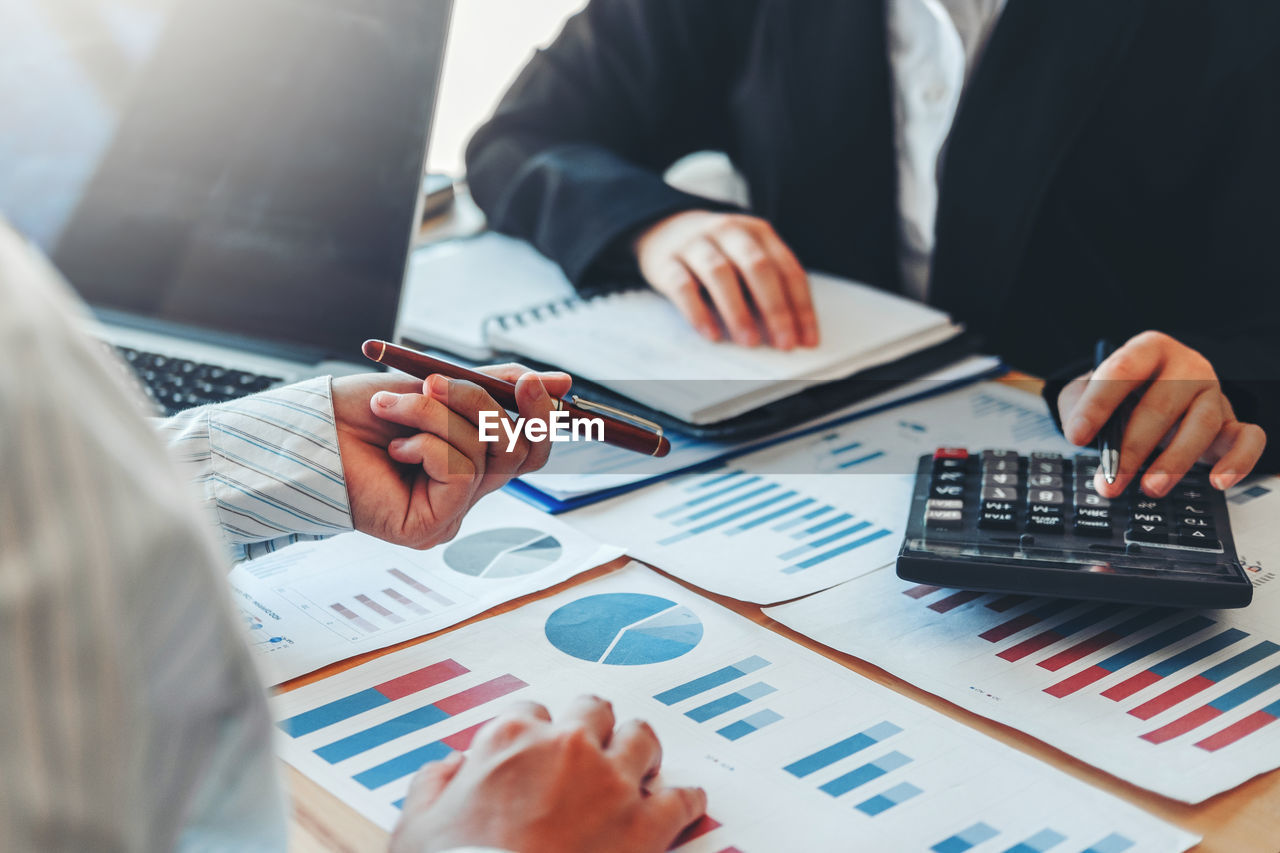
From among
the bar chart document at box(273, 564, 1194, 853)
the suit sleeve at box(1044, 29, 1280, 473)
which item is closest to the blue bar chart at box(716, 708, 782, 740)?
the bar chart document at box(273, 564, 1194, 853)

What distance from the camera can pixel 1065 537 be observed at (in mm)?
562

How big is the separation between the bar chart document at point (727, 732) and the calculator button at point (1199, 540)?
176mm

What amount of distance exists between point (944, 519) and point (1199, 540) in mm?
125

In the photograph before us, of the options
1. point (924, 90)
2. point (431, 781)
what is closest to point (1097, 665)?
point (431, 781)

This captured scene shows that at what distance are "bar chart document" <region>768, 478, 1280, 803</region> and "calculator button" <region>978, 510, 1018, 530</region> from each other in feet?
0.12

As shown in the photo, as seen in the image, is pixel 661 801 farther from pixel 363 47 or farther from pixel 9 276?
pixel 363 47

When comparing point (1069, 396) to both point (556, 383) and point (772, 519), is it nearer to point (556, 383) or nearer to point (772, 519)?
point (772, 519)

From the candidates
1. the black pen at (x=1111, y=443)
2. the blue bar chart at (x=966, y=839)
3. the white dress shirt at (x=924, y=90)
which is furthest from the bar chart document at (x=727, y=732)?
the white dress shirt at (x=924, y=90)

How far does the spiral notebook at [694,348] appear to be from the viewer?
2.49 ft

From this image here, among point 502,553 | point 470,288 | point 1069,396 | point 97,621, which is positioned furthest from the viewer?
point 470,288

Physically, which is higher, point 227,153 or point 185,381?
point 227,153

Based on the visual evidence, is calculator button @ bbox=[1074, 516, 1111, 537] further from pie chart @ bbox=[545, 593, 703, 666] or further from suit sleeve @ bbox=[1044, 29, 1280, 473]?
suit sleeve @ bbox=[1044, 29, 1280, 473]

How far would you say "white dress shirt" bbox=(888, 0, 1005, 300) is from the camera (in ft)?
3.23

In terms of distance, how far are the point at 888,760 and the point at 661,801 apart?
0.10 m
